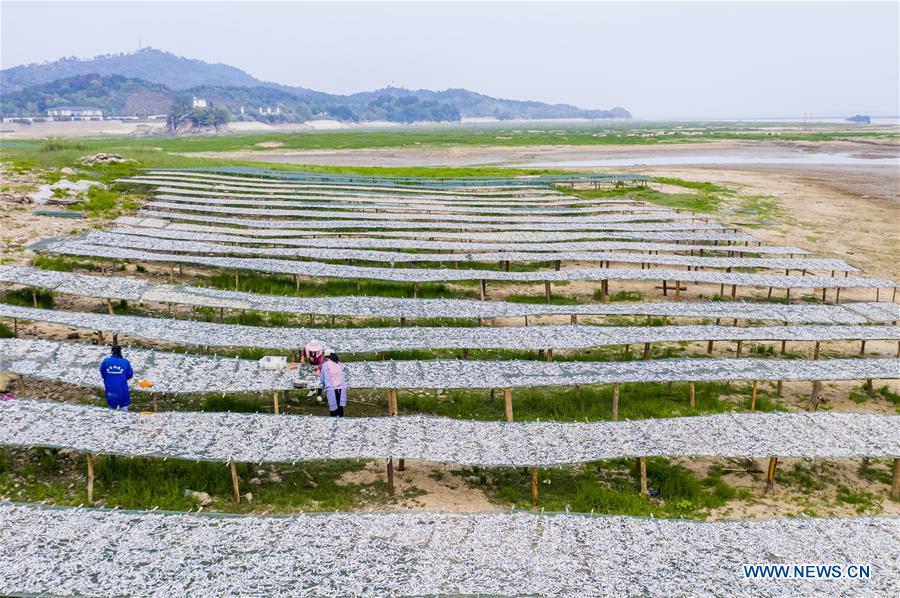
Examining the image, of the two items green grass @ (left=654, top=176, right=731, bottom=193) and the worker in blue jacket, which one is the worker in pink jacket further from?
green grass @ (left=654, top=176, right=731, bottom=193)

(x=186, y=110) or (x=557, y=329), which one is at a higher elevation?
(x=186, y=110)

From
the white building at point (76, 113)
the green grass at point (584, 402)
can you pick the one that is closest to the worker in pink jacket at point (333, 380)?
the green grass at point (584, 402)

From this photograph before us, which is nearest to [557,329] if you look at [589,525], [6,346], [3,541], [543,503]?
[543,503]

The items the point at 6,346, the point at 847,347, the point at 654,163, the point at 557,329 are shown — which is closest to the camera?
the point at 6,346

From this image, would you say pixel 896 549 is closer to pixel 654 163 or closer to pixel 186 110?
pixel 654 163

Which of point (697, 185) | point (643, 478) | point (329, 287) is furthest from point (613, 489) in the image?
point (697, 185)

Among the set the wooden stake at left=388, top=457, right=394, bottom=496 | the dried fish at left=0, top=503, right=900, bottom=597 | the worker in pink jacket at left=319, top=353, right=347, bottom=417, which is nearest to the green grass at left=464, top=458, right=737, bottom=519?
the wooden stake at left=388, top=457, right=394, bottom=496

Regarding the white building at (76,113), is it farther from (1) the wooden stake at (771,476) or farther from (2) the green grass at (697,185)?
(1) the wooden stake at (771,476)
